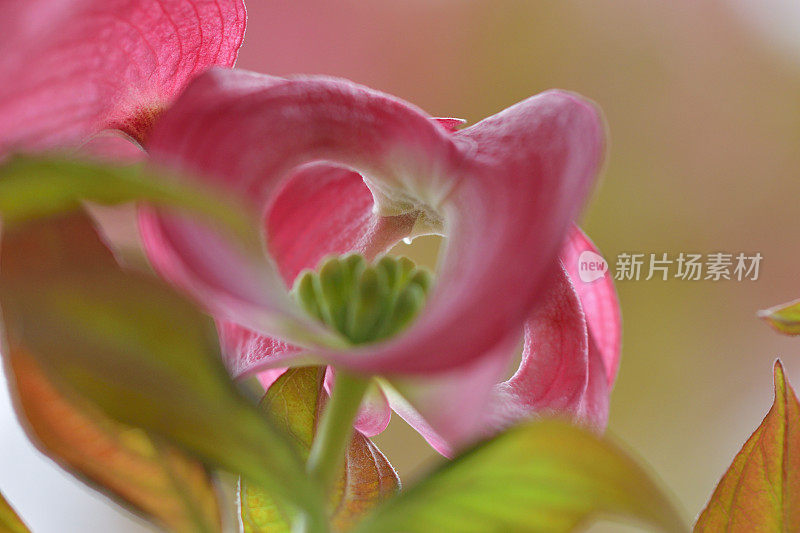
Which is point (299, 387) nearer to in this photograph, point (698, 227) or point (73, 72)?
point (73, 72)

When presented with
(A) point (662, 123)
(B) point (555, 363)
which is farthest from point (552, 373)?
(A) point (662, 123)

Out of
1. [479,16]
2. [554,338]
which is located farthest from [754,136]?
[554,338]

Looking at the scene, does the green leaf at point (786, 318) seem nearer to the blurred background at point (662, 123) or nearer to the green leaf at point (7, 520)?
the green leaf at point (7, 520)

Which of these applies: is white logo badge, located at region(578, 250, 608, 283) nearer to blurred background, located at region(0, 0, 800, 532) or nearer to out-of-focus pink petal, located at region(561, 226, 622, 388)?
out-of-focus pink petal, located at region(561, 226, 622, 388)

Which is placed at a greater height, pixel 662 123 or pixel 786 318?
A: pixel 786 318

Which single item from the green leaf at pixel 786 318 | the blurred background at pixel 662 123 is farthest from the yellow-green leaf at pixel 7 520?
the blurred background at pixel 662 123

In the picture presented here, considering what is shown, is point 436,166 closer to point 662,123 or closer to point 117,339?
point 117,339

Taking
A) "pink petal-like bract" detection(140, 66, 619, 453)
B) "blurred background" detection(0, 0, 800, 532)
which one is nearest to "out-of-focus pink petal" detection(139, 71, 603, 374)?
"pink petal-like bract" detection(140, 66, 619, 453)
